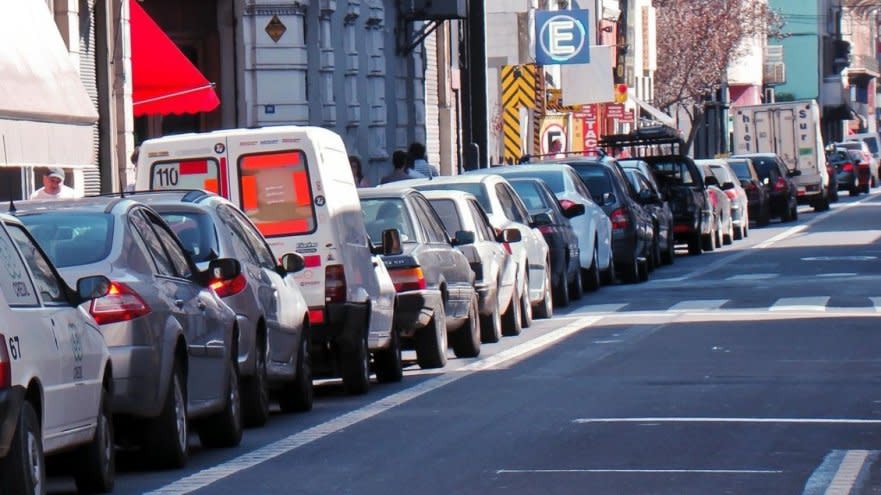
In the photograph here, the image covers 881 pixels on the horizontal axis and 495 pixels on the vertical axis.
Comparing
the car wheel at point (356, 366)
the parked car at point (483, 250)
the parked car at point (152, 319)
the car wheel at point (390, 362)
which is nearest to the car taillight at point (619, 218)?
the parked car at point (483, 250)

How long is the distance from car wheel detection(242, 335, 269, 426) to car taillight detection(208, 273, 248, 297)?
0.38 m

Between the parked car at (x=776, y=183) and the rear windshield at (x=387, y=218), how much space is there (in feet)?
112

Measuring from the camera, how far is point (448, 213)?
850 inches

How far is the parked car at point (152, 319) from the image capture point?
11523mm

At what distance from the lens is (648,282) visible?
104 ft

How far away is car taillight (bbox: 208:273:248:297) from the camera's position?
13922mm

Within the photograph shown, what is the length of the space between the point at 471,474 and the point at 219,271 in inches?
97.5

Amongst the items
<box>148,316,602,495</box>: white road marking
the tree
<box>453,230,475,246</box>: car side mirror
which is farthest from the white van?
the tree

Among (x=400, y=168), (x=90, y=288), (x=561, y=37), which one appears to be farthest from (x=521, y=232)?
(x=561, y=37)

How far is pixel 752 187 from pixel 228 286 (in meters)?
38.2

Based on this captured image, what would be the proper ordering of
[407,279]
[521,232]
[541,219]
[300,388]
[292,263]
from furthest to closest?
1. [541,219]
2. [521,232]
3. [407,279]
4. [300,388]
5. [292,263]

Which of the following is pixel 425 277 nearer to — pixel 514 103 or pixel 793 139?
pixel 514 103

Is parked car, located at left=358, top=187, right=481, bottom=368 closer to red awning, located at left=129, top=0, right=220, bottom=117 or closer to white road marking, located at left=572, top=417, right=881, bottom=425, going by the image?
white road marking, located at left=572, top=417, right=881, bottom=425

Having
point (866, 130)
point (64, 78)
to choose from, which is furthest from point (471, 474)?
point (866, 130)
